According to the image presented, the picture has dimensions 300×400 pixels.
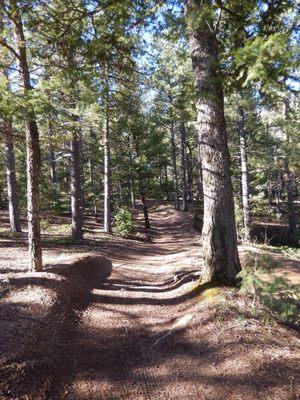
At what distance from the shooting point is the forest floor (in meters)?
3.88

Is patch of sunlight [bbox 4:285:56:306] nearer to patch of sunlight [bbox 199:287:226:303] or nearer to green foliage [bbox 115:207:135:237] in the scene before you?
patch of sunlight [bbox 199:287:226:303]

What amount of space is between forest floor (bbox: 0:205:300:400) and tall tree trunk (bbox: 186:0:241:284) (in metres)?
0.64

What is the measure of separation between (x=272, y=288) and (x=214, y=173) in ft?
8.82

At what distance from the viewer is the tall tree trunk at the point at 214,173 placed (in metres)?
6.50

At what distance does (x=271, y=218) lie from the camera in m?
34.7

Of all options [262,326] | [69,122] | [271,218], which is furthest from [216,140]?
[271,218]

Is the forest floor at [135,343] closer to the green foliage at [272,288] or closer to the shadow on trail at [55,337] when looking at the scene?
the shadow on trail at [55,337]

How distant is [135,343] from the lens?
5320mm

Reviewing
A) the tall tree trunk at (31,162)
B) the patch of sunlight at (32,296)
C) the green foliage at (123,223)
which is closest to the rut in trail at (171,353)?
the patch of sunlight at (32,296)

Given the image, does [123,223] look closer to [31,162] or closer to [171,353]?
[31,162]

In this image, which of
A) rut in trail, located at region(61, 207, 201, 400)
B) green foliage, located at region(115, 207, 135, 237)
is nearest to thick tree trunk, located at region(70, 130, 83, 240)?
rut in trail, located at region(61, 207, 201, 400)

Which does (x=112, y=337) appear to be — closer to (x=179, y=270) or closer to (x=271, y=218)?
(x=179, y=270)

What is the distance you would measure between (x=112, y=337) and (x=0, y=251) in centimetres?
757

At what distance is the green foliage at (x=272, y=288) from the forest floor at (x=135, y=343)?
1.13 ft
